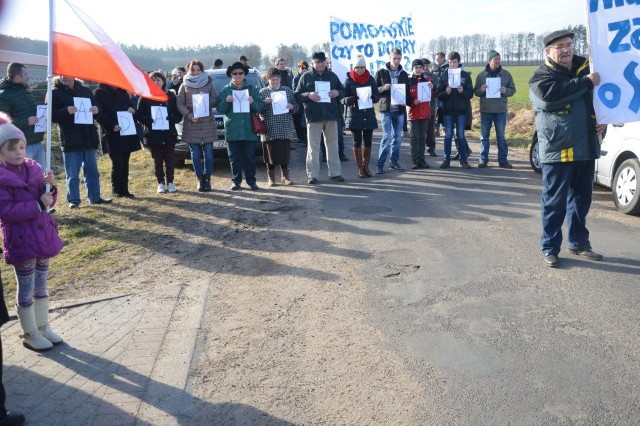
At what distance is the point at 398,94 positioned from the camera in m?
10.8

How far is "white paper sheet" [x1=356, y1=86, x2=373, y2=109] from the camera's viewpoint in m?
10.3

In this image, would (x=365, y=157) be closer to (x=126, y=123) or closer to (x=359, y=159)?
(x=359, y=159)

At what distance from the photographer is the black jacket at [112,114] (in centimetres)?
957

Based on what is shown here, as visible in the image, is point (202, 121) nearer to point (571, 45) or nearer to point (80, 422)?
point (571, 45)

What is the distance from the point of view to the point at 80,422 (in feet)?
11.6

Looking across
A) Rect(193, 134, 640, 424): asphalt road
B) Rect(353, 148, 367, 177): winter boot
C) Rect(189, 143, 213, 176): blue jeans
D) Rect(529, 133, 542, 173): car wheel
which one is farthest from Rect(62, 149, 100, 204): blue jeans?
Rect(529, 133, 542, 173): car wheel

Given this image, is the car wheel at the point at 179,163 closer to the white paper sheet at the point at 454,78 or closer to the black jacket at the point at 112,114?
the black jacket at the point at 112,114

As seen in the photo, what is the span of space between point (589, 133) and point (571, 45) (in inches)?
35.8

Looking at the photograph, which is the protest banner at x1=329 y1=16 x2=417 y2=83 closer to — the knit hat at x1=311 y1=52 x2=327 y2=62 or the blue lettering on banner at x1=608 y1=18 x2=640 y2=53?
the knit hat at x1=311 y1=52 x2=327 y2=62

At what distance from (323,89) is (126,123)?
3441 millimetres

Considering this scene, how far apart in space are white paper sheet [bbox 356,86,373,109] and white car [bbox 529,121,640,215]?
400cm

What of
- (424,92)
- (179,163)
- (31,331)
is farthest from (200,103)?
(31,331)

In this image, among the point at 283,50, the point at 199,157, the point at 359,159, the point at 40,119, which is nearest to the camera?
the point at 40,119

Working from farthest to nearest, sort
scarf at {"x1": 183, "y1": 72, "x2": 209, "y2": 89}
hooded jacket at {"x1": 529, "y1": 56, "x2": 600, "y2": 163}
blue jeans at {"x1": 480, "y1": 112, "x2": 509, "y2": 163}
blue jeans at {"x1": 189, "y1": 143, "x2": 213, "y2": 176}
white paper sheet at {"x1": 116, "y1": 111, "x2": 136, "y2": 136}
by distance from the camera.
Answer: blue jeans at {"x1": 480, "y1": 112, "x2": 509, "y2": 163}, blue jeans at {"x1": 189, "y1": 143, "x2": 213, "y2": 176}, scarf at {"x1": 183, "y1": 72, "x2": 209, "y2": 89}, white paper sheet at {"x1": 116, "y1": 111, "x2": 136, "y2": 136}, hooded jacket at {"x1": 529, "y1": 56, "x2": 600, "y2": 163}
